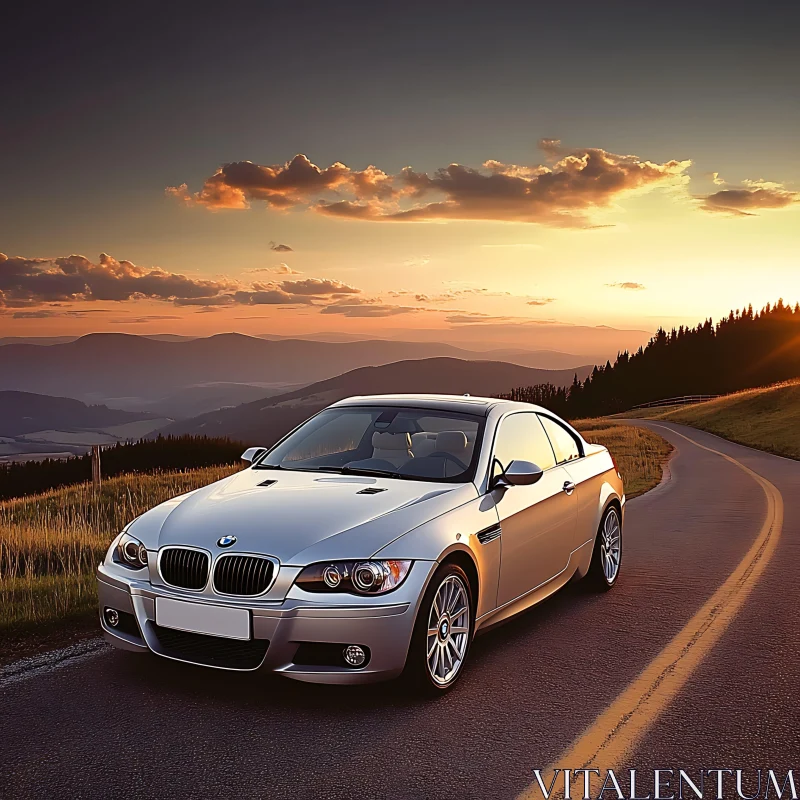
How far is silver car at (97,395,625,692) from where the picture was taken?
15.2ft

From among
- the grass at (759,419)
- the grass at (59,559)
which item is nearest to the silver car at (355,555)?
the grass at (59,559)

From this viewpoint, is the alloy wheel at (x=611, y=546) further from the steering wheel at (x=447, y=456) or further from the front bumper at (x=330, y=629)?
the front bumper at (x=330, y=629)

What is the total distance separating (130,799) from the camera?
365cm

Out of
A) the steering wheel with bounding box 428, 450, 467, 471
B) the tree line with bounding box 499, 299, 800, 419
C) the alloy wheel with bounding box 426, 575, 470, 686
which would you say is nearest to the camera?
the alloy wheel with bounding box 426, 575, 470, 686

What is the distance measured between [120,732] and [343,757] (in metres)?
1.12

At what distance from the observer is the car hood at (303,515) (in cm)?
477

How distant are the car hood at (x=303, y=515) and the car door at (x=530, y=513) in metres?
0.43

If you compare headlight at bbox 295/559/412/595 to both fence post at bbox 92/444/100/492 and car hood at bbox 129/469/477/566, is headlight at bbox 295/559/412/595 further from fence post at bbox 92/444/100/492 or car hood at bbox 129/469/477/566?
fence post at bbox 92/444/100/492

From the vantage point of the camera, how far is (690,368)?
15662 cm

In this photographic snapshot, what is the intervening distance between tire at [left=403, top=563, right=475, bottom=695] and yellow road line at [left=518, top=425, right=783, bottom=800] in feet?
2.84

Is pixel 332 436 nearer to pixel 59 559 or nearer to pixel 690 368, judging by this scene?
pixel 59 559

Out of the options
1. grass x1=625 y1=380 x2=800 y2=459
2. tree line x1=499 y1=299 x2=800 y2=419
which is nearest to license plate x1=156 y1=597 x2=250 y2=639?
grass x1=625 y1=380 x2=800 y2=459

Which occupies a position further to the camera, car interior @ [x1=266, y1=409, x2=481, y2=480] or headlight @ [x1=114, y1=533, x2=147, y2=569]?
car interior @ [x1=266, y1=409, x2=481, y2=480]

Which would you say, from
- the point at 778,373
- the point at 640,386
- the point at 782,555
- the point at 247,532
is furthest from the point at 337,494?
the point at 778,373
